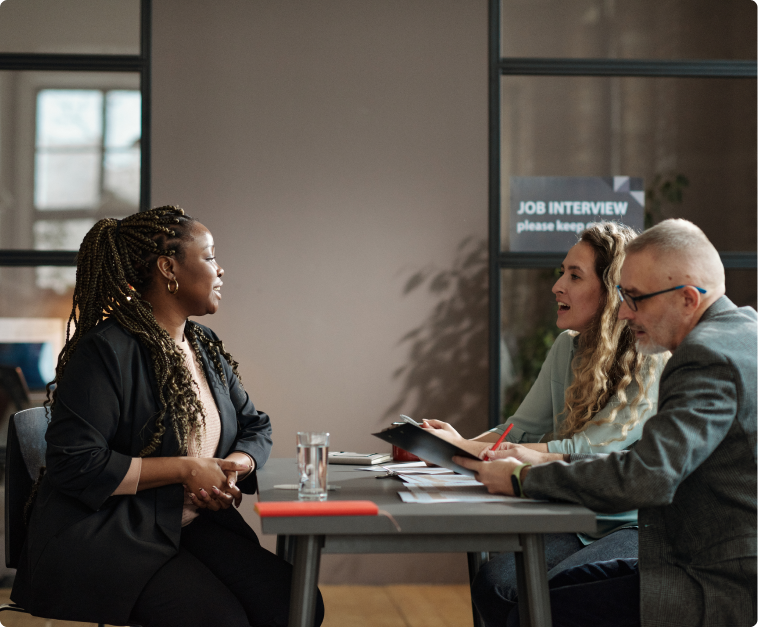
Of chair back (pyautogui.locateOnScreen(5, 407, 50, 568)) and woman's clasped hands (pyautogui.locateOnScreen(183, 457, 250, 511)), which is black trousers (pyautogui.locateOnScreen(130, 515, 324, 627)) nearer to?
woman's clasped hands (pyautogui.locateOnScreen(183, 457, 250, 511))

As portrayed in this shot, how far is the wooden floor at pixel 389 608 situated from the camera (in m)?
3.16

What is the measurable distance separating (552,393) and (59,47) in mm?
3107

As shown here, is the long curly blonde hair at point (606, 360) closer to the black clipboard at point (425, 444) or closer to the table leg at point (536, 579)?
the black clipboard at point (425, 444)

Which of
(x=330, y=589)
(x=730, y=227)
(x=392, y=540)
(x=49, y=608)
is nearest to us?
(x=392, y=540)

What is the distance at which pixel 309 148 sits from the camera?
3822 millimetres

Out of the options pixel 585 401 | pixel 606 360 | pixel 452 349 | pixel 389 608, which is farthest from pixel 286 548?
pixel 452 349

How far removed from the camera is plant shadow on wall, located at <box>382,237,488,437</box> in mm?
3840

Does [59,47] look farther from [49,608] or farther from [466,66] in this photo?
[49,608]

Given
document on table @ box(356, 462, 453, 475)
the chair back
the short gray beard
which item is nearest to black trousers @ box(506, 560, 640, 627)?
document on table @ box(356, 462, 453, 475)

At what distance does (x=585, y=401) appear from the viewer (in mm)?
2047

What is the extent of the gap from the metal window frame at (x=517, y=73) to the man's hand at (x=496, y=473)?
2332 millimetres

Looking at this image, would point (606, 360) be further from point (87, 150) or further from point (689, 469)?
point (87, 150)

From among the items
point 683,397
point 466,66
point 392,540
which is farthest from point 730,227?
point 392,540

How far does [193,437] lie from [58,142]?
8.58ft
